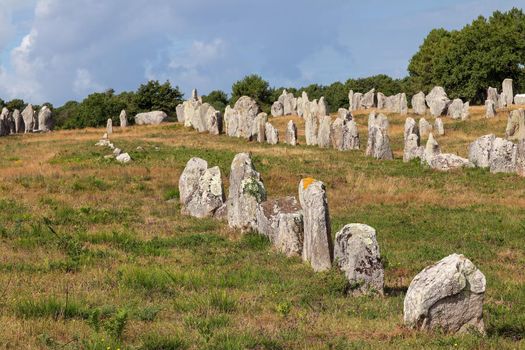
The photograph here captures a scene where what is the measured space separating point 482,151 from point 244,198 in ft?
63.1

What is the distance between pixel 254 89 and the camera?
105 m

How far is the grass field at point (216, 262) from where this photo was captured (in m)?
9.45

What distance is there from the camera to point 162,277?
41.7 ft

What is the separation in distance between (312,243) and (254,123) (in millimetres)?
41187

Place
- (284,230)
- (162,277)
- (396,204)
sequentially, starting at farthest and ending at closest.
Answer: (396,204), (284,230), (162,277)

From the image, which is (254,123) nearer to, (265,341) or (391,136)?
(391,136)

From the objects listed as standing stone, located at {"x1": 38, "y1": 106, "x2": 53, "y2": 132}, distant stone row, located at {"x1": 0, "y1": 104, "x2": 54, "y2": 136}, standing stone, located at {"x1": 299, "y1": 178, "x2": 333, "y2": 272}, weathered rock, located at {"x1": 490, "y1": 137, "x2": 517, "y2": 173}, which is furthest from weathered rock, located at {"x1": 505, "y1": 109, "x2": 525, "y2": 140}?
standing stone, located at {"x1": 38, "y1": 106, "x2": 53, "y2": 132}

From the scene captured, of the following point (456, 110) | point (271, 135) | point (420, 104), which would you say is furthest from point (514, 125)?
point (420, 104)

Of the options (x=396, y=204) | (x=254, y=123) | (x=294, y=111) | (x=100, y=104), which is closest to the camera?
(x=396, y=204)

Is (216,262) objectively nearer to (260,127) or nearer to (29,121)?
(260,127)

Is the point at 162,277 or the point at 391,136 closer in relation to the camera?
the point at 162,277

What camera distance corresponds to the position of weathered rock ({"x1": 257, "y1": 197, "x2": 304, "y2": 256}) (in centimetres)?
1631

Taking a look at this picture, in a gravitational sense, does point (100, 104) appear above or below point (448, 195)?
above

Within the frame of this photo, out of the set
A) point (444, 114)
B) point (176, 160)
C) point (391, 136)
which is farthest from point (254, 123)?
point (444, 114)
